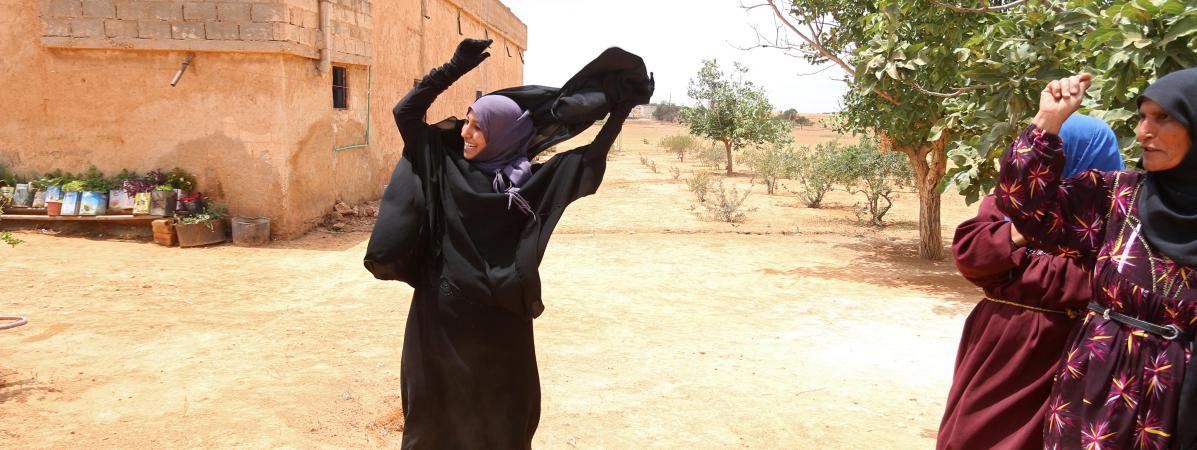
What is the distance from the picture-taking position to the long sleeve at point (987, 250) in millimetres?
2189

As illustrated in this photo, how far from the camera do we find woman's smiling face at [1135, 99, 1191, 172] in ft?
6.15

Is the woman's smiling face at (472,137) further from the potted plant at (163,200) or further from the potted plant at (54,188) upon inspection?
the potted plant at (54,188)

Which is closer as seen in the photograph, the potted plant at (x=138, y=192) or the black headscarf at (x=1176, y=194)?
the black headscarf at (x=1176, y=194)

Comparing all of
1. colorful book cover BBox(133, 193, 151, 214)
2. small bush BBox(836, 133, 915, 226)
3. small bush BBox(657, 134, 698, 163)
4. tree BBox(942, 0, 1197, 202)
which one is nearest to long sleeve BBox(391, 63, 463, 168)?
tree BBox(942, 0, 1197, 202)

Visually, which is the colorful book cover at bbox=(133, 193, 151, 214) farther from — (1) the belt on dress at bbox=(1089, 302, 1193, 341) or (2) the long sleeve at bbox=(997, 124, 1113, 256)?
(1) the belt on dress at bbox=(1089, 302, 1193, 341)

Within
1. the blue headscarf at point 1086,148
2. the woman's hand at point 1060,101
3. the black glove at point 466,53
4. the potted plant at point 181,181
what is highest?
the black glove at point 466,53

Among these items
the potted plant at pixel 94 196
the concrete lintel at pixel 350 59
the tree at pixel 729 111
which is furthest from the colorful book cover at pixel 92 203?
the tree at pixel 729 111

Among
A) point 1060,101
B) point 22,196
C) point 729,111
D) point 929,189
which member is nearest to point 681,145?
point 729,111

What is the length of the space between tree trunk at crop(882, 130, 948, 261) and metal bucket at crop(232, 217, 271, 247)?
682cm

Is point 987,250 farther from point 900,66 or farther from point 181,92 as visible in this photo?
point 181,92

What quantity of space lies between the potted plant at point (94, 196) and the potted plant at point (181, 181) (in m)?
0.66

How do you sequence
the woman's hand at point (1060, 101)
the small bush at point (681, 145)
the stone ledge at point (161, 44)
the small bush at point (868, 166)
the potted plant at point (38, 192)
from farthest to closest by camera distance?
the small bush at point (681, 145)
the small bush at point (868, 166)
the potted plant at point (38, 192)
the stone ledge at point (161, 44)
the woman's hand at point (1060, 101)

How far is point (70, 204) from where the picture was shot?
8.74m

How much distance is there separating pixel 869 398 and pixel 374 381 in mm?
2683
